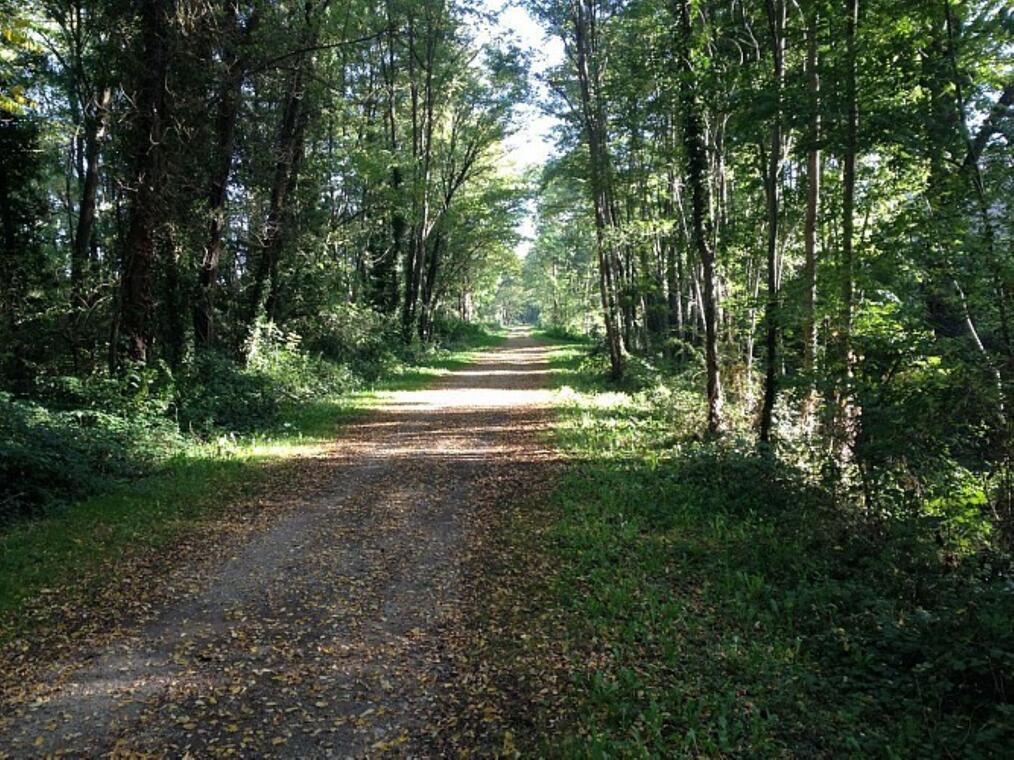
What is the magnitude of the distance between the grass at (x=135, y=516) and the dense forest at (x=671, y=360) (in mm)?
99

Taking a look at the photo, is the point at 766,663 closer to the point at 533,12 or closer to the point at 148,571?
the point at 148,571

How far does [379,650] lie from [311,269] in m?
16.1

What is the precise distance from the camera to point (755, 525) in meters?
6.84

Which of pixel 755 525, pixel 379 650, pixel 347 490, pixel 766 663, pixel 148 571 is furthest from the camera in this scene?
pixel 347 490

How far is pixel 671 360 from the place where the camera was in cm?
2186

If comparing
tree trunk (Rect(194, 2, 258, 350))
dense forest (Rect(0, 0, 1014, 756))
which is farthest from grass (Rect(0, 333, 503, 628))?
tree trunk (Rect(194, 2, 258, 350))

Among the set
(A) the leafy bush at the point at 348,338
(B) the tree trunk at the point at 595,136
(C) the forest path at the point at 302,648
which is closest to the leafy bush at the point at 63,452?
(C) the forest path at the point at 302,648

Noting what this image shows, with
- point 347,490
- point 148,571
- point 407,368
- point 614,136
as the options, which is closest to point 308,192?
point 407,368

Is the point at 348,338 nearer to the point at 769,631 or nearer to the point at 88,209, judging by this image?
the point at 88,209

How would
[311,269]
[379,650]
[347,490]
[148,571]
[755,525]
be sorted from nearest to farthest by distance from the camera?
[379,650]
[148,571]
[755,525]
[347,490]
[311,269]

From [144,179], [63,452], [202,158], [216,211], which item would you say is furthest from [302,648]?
[202,158]

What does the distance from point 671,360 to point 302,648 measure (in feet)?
61.7

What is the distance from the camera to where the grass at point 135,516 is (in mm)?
5723

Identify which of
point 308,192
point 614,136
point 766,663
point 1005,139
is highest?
point 614,136
